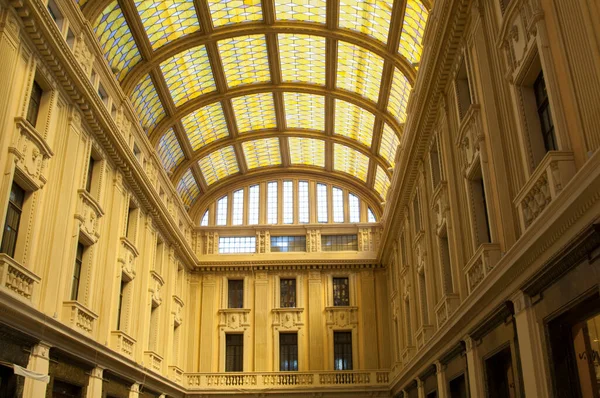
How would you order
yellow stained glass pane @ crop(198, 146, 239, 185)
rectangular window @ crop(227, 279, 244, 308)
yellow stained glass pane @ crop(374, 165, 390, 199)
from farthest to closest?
yellow stained glass pane @ crop(198, 146, 239, 185), rectangular window @ crop(227, 279, 244, 308), yellow stained glass pane @ crop(374, 165, 390, 199)

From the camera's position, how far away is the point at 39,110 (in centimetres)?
1652

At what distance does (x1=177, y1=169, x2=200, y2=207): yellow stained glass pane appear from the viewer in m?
33.7

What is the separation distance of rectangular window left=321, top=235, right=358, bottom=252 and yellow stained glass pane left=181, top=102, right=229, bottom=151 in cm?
834

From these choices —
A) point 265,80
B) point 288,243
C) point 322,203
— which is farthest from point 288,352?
point 265,80

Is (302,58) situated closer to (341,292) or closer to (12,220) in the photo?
(341,292)

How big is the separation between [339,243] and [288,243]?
2.92 m

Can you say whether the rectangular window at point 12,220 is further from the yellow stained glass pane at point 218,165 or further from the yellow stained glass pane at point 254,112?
the yellow stained glass pane at point 218,165

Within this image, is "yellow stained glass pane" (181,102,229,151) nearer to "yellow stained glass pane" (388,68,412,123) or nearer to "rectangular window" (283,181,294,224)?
"rectangular window" (283,181,294,224)

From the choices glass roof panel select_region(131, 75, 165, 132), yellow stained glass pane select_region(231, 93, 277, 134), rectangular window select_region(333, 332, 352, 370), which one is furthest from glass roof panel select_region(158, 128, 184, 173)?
rectangular window select_region(333, 332, 352, 370)

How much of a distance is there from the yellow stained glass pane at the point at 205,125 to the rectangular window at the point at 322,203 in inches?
275

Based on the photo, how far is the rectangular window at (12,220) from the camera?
47.9 feet

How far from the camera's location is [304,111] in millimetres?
32062

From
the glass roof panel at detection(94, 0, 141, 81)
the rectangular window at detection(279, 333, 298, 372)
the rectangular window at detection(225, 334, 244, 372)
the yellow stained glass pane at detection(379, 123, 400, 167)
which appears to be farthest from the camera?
the rectangular window at detection(225, 334, 244, 372)

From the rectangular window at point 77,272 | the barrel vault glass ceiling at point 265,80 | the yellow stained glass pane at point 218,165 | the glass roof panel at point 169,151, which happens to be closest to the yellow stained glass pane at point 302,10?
the barrel vault glass ceiling at point 265,80
